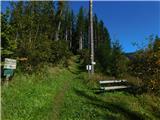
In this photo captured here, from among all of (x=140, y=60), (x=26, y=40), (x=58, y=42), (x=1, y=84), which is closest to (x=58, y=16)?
(x=58, y=42)

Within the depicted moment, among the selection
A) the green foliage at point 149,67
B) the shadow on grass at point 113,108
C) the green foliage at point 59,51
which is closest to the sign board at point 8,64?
the shadow on grass at point 113,108

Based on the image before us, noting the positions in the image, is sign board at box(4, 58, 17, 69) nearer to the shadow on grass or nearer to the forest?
the forest

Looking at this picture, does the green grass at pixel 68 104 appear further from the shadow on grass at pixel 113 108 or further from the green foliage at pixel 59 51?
the green foliage at pixel 59 51

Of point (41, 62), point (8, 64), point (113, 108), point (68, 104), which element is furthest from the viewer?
point (41, 62)

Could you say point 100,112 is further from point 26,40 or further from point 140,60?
point 26,40

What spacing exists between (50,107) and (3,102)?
2226 millimetres

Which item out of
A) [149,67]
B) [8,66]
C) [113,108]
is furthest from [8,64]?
[149,67]

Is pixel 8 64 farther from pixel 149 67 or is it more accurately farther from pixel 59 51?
pixel 59 51

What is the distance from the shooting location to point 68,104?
55.9 feet

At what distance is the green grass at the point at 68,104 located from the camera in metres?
14.4

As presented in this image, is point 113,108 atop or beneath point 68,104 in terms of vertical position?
beneath

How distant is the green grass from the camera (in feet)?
47.4

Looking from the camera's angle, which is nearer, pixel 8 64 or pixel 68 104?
pixel 68 104

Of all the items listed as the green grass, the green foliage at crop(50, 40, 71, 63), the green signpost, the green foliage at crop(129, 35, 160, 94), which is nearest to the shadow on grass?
the green grass
